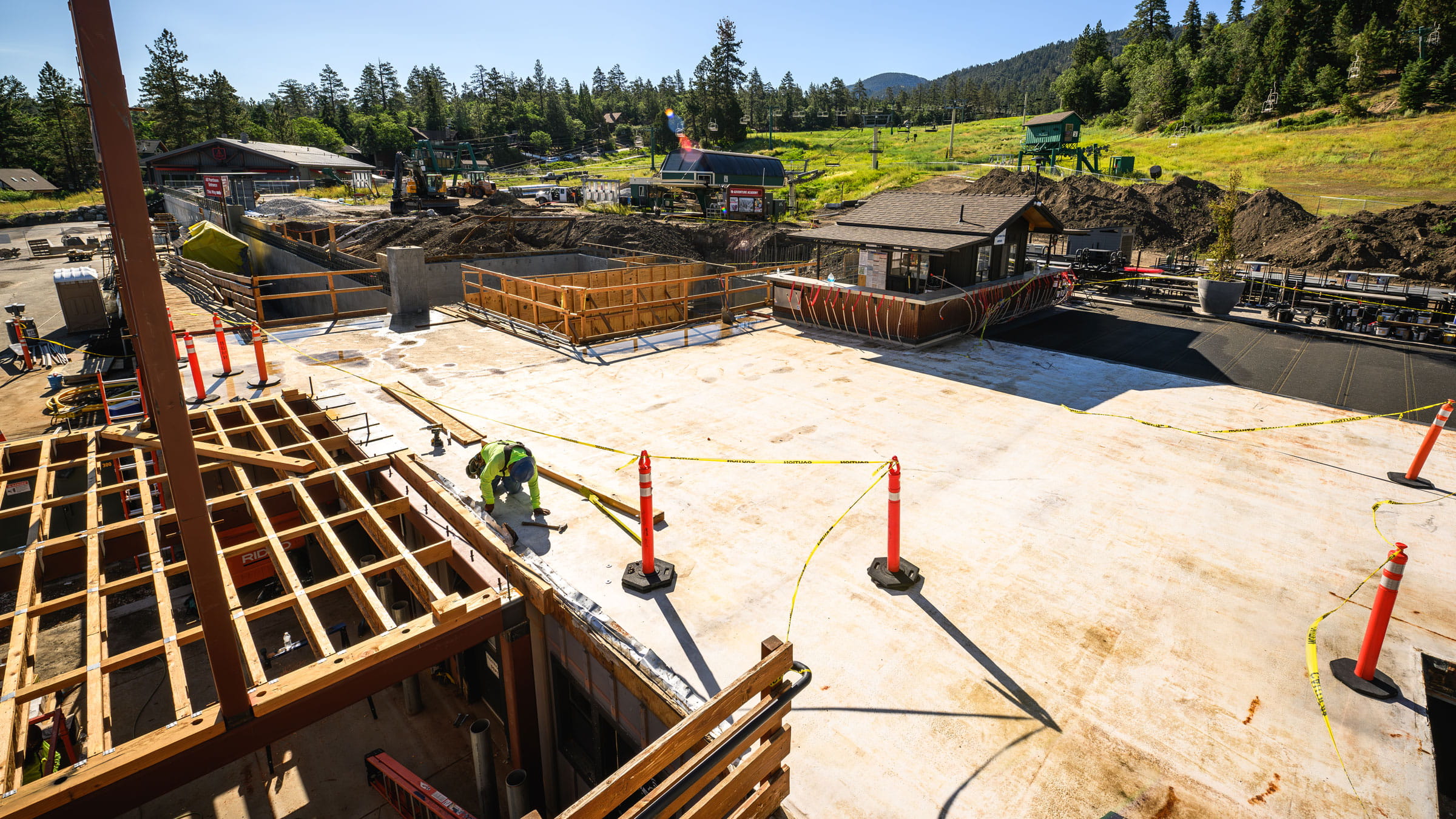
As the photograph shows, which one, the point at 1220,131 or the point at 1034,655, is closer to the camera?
the point at 1034,655

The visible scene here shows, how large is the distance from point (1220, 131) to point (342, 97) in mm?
214297

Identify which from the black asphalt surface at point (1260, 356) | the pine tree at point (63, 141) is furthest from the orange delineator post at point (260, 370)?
the pine tree at point (63, 141)

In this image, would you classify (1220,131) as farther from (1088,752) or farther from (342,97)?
(342,97)

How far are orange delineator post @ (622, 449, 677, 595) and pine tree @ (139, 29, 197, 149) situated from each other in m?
121

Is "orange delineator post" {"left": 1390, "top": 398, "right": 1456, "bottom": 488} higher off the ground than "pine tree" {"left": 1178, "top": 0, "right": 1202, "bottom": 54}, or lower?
lower

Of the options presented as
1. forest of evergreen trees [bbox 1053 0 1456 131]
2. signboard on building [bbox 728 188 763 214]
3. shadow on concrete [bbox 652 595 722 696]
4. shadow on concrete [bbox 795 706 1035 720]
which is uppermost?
forest of evergreen trees [bbox 1053 0 1456 131]

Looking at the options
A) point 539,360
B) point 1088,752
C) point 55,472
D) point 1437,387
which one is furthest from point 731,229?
point 1088,752

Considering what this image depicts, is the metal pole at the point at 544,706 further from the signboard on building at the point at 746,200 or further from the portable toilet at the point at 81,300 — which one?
the signboard on building at the point at 746,200

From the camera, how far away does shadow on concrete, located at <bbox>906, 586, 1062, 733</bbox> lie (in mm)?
5363

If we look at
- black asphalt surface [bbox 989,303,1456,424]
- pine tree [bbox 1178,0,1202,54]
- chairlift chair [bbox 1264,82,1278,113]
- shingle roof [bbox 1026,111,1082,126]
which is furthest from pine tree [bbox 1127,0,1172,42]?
black asphalt surface [bbox 989,303,1456,424]

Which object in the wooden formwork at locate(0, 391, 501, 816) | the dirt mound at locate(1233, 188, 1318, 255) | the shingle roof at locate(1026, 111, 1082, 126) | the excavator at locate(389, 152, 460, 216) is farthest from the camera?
the shingle roof at locate(1026, 111, 1082, 126)

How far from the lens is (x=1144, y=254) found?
113ft

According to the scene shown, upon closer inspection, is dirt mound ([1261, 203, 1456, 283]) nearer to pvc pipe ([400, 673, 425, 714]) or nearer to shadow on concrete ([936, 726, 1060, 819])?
shadow on concrete ([936, 726, 1060, 819])

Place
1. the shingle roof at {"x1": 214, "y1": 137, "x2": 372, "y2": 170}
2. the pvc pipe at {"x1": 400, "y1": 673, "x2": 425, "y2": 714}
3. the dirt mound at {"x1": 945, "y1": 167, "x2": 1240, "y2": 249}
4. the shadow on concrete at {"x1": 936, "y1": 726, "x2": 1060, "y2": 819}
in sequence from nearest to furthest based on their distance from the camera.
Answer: the shadow on concrete at {"x1": 936, "y1": 726, "x2": 1060, "y2": 819}
the pvc pipe at {"x1": 400, "y1": 673, "x2": 425, "y2": 714}
the dirt mound at {"x1": 945, "y1": 167, "x2": 1240, "y2": 249}
the shingle roof at {"x1": 214, "y1": 137, "x2": 372, "y2": 170}
